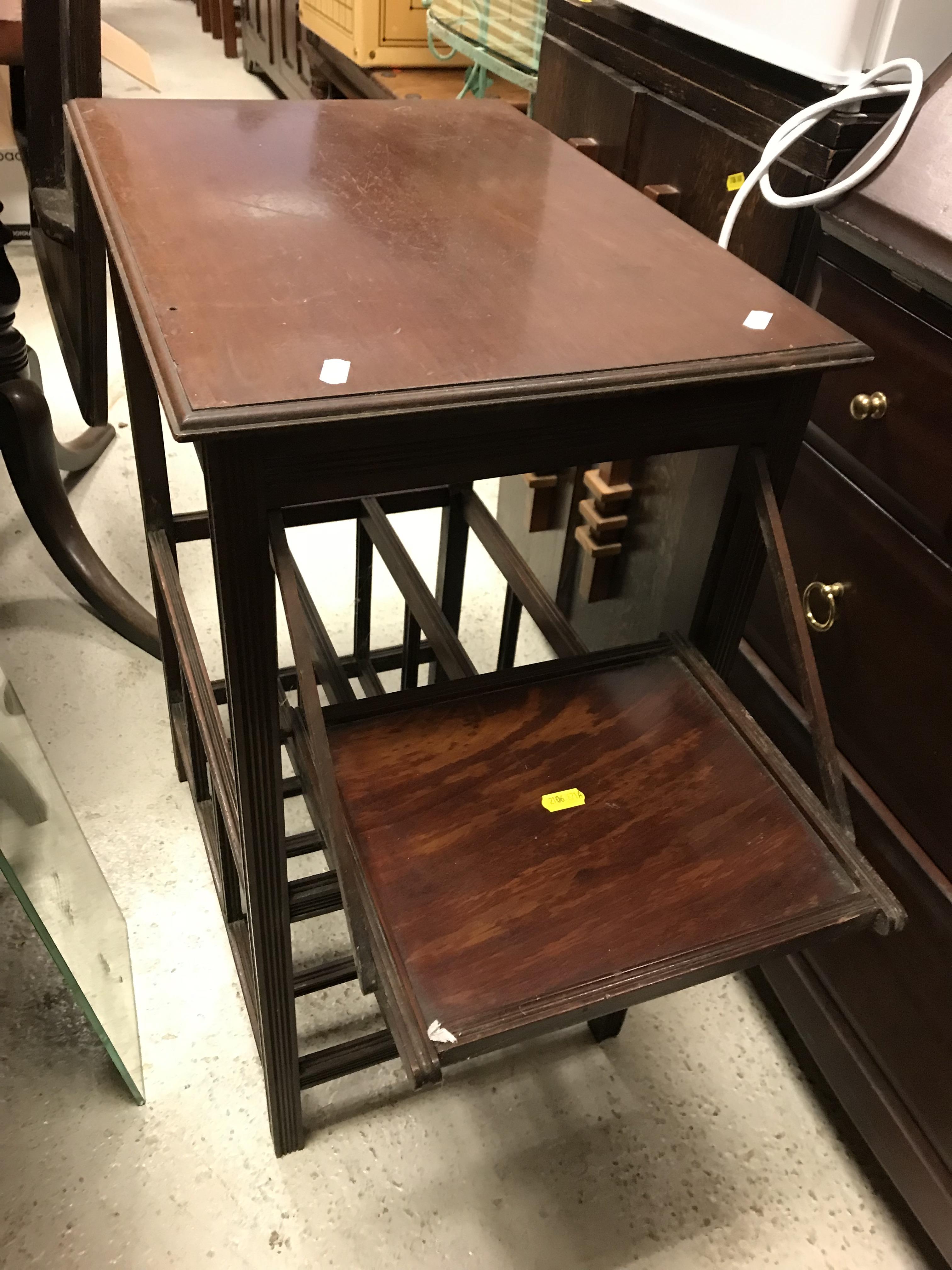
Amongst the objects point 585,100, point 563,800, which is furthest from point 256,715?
point 585,100

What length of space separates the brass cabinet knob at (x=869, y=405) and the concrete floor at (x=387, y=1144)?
2.56 ft

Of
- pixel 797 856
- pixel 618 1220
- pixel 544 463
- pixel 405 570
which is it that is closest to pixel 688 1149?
pixel 618 1220

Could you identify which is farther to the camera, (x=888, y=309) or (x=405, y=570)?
(x=405, y=570)

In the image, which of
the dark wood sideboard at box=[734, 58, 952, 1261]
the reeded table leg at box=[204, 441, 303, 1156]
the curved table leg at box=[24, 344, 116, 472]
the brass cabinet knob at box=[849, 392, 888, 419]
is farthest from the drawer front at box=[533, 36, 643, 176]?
the curved table leg at box=[24, 344, 116, 472]

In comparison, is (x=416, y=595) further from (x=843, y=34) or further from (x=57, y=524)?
(x=57, y=524)

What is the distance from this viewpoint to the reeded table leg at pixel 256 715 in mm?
593

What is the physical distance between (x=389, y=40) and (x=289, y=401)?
229cm

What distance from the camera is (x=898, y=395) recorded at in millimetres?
861

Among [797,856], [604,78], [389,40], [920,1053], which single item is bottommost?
[920,1053]

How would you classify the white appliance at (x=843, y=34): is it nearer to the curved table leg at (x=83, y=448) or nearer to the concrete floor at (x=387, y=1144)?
Result: the concrete floor at (x=387, y=1144)

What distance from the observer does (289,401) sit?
0.55 meters

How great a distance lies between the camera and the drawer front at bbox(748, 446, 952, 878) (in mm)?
877

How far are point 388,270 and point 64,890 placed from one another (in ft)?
2.42

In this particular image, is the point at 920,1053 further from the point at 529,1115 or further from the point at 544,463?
the point at 544,463
